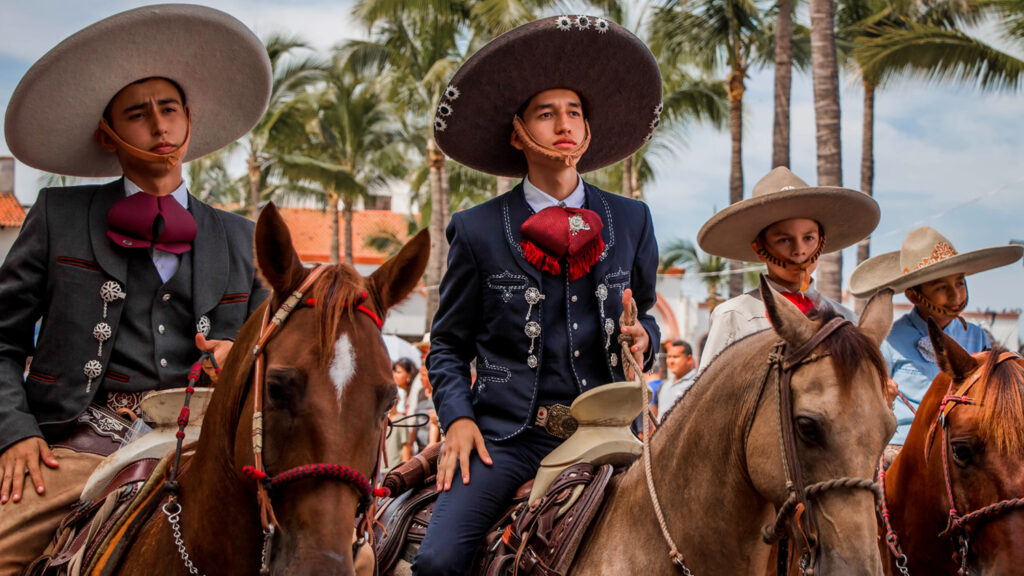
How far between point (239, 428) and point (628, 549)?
149 centimetres

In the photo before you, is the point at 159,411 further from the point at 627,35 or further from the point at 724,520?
the point at 627,35

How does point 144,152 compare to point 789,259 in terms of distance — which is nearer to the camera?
point 144,152

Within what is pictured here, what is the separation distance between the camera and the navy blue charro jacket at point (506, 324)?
3.75 m

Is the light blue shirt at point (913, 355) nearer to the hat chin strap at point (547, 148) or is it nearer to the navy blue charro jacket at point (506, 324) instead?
the navy blue charro jacket at point (506, 324)

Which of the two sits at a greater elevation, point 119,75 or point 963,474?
point 119,75

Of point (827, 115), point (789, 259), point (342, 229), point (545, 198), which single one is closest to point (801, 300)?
point (789, 259)

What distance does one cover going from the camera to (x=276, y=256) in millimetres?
2725

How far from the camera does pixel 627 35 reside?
3.98 m

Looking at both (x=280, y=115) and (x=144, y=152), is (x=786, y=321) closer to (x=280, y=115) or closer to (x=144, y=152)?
(x=144, y=152)

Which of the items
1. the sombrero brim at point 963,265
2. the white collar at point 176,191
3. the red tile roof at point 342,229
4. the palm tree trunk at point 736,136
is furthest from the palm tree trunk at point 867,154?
the red tile roof at point 342,229

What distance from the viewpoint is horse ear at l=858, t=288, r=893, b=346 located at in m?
3.00

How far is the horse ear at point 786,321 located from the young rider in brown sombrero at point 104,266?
2.11 meters

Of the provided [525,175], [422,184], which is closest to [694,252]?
[422,184]

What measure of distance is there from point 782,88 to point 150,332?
17671mm
